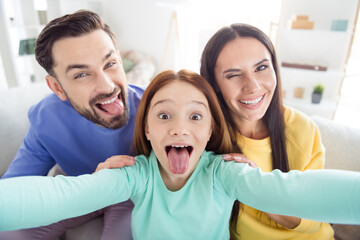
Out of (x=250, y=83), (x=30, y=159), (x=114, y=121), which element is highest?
(x=250, y=83)

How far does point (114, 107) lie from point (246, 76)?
0.60 metres

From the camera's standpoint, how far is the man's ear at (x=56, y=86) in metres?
1.17

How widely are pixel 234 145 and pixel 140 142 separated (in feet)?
1.25

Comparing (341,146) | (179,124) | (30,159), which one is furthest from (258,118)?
(30,159)

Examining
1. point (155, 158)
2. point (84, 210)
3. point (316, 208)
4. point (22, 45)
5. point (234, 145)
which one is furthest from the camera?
point (22, 45)

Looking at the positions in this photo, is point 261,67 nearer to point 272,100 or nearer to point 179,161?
point 272,100

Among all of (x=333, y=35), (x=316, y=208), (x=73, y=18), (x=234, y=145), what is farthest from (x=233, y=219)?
(x=333, y=35)

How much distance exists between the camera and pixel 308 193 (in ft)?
1.97

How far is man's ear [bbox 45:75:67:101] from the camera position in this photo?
3.84ft

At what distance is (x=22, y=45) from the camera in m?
3.29

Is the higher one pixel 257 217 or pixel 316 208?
pixel 316 208

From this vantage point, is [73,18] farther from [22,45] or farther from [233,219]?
[22,45]

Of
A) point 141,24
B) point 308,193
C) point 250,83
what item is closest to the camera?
point 308,193

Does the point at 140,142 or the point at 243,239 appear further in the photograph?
the point at 243,239
